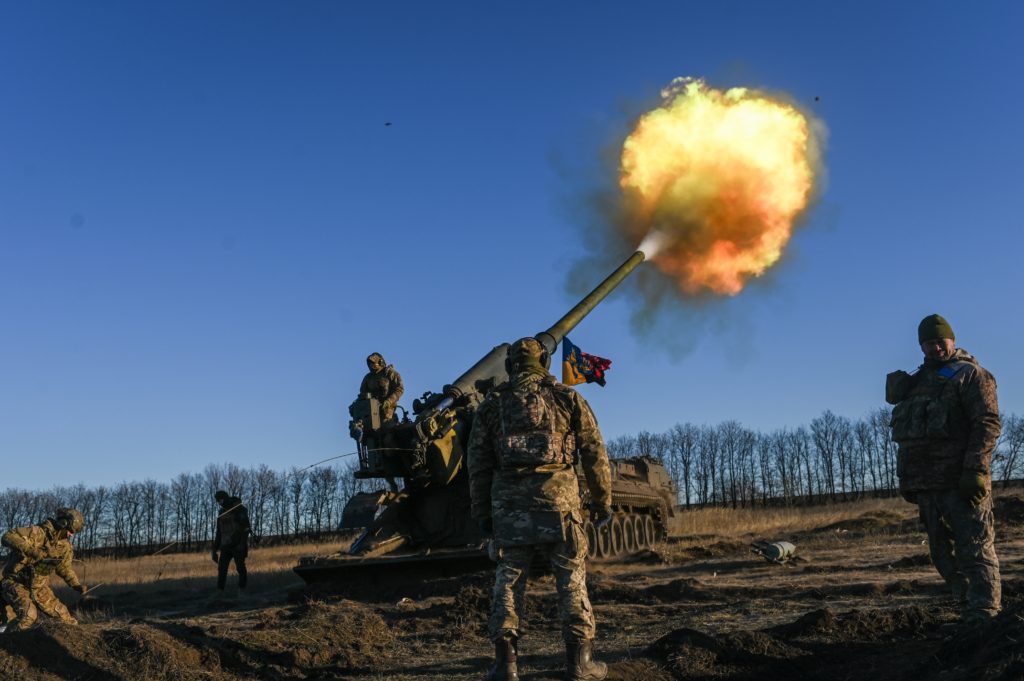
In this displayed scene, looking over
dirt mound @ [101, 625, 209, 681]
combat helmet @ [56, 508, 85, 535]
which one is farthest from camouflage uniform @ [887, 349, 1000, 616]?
combat helmet @ [56, 508, 85, 535]

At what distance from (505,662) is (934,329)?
3732 millimetres

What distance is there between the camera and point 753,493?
71438 millimetres

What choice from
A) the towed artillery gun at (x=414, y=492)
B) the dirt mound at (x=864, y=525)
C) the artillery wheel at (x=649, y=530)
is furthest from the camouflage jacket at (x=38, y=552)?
the dirt mound at (x=864, y=525)

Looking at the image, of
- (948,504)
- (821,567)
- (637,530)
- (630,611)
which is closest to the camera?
(948,504)

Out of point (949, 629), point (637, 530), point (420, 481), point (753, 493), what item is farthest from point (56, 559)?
point (753, 493)

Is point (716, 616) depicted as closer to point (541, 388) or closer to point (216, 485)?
point (541, 388)

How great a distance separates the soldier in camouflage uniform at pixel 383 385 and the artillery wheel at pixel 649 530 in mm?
8060

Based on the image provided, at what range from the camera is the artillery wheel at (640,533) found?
741 inches

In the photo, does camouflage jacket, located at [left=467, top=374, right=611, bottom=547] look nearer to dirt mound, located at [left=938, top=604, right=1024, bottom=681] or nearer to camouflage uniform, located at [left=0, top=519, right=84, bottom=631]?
dirt mound, located at [left=938, top=604, right=1024, bottom=681]

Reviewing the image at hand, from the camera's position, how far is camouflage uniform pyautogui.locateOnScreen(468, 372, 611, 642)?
5.45 meters

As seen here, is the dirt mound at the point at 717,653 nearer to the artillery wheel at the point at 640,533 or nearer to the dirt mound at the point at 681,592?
the dirt mound at the point at 681,592

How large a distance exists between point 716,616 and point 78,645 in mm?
4908

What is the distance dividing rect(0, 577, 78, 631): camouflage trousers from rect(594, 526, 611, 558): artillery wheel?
9.02 m

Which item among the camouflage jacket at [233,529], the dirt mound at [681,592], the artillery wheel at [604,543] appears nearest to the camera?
the dirt mound at [681,592]
